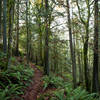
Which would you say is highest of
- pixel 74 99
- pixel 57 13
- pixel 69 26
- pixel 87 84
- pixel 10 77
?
pixel 57 13

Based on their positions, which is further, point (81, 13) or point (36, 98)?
point (81, 13)

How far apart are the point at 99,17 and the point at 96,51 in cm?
272

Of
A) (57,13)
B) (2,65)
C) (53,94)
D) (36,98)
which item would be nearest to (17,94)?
(36,98)

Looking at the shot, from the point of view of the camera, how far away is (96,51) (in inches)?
265

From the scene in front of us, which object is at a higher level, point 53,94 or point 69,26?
point 69,26

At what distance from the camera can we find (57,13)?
25.1 feet

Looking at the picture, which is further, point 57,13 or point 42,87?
point 57,13

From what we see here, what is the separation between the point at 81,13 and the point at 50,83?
689 cm

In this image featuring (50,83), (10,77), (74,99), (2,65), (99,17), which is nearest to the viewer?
(74,99)

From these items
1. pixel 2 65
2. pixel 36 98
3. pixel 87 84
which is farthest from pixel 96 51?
pixel 2 65

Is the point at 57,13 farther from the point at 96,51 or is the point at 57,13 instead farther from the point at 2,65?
the point at 2,65

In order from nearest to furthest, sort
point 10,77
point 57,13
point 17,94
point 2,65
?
point 17,94, point 10,77, point 2,65, point 57,13

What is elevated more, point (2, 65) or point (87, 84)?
point (2, 65)

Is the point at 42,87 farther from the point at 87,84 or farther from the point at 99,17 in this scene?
the point at 99,17
